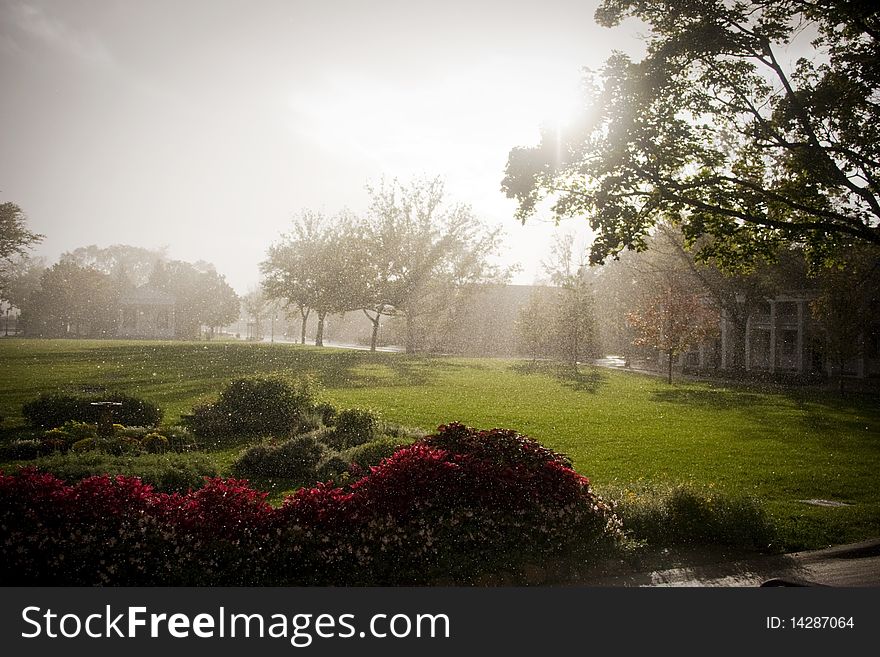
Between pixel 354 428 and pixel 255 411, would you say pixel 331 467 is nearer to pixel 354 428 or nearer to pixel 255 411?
pixel 354 428

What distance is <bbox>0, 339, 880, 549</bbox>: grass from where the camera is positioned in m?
10.1

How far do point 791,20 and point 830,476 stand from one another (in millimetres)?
9471

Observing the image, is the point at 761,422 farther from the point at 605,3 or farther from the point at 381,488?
the point at 381,488

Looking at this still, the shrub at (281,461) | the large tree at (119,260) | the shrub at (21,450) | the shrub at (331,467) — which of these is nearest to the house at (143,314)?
the large tree at (119,260)

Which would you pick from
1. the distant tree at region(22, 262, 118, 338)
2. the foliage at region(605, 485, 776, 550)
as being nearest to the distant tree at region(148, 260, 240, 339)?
the distant tree at region(22, 262, 118, 338)

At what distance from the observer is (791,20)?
36.8 feet

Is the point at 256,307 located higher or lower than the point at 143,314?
higher

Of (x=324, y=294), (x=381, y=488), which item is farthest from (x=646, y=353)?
(x=381, y=488)

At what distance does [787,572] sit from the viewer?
20.2 feet

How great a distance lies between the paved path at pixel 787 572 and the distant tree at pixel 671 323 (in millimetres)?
25738

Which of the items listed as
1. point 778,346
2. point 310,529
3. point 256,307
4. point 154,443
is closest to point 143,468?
point 154,443

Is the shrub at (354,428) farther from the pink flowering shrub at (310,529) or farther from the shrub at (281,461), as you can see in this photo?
the pink flowering shrub at (310,529)

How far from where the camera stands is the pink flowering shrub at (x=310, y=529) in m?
4.91

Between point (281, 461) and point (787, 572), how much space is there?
24.9 ft
